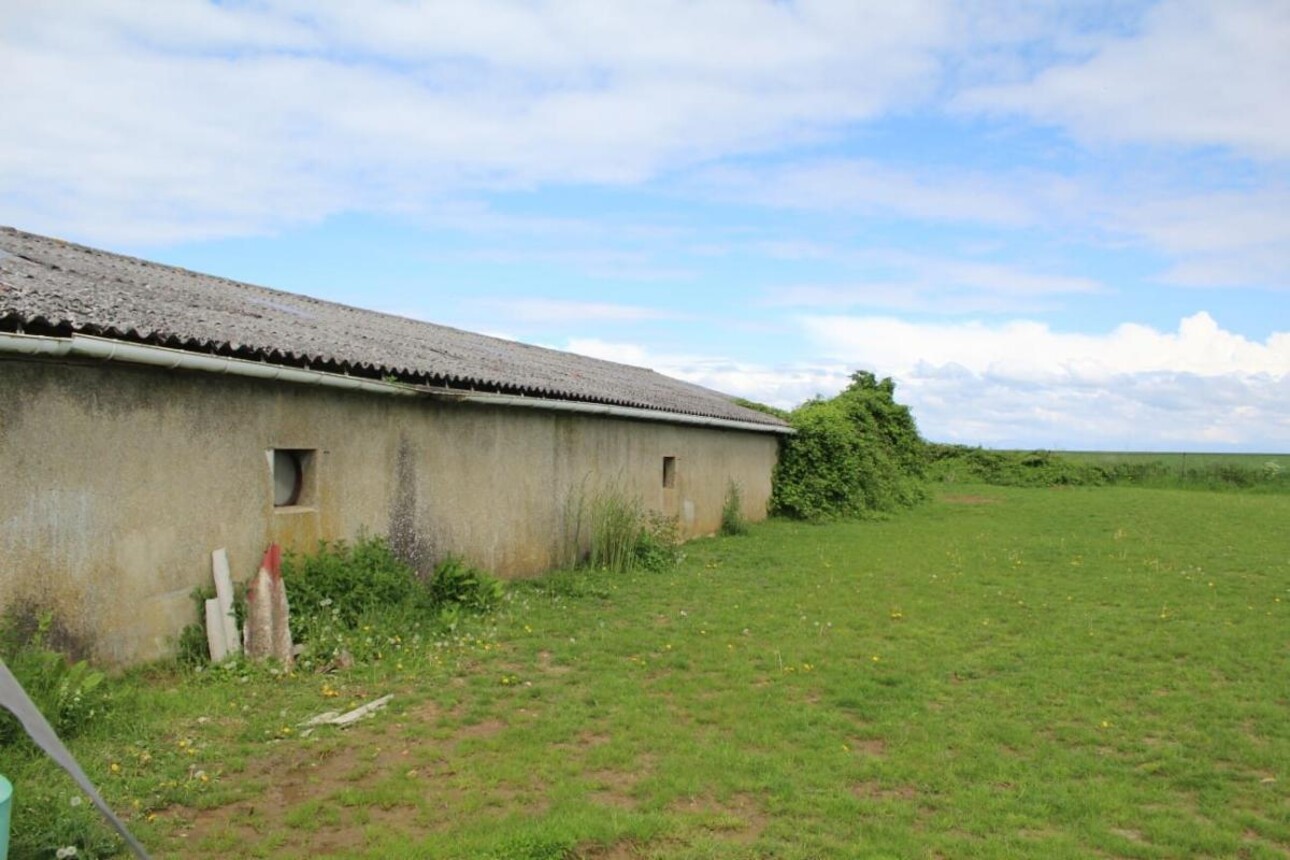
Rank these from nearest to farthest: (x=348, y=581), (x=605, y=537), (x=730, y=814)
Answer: (x=730, y=814) → (x=348, y=581) → (x=605, y=537)

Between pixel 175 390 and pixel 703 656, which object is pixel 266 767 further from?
pixel 703 656

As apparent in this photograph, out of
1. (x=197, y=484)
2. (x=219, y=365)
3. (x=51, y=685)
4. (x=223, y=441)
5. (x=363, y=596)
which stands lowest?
(x=51, y=685)

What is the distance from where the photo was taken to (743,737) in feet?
21.0

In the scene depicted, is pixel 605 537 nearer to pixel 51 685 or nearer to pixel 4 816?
pixel 51 685

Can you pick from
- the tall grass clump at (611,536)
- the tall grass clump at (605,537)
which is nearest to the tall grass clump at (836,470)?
the tall grass clump at (605,537)

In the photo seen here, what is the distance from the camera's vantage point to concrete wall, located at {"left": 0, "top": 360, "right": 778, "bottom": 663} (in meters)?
6.35

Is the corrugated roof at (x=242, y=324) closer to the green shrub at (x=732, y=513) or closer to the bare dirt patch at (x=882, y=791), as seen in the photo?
the green shrub at (x=732, y=513)

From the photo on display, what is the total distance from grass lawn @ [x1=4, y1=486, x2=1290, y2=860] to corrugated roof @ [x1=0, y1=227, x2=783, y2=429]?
95.9 inches

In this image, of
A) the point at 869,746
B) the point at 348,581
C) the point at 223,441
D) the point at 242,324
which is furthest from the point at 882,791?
the point at 242,324

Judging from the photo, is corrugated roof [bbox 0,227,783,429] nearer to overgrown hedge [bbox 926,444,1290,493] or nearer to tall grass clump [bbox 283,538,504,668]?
tall grass clump [bbox 283,538,504,668]

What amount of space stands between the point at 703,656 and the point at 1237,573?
31.1ft

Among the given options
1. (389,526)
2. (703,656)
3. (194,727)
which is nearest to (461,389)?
(389,526)

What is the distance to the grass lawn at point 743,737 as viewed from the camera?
487 cm

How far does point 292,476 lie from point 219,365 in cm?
178
